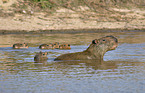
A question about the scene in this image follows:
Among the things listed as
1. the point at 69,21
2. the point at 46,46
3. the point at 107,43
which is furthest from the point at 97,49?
the point at 69,21

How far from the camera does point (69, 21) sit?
3250 cm

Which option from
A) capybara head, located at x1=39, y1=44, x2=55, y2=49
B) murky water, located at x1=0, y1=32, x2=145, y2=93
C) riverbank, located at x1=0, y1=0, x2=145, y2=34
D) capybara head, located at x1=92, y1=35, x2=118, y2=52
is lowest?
murky water, located at x1=0, y1=32, x2=145, y2=93

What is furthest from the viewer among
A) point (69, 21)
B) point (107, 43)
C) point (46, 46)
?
point (69, 21)

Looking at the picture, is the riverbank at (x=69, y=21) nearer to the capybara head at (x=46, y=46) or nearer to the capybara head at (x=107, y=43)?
the capybara head at (x=46, y=46)

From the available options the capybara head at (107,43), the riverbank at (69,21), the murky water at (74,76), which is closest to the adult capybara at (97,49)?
the capybara head at (107,43)

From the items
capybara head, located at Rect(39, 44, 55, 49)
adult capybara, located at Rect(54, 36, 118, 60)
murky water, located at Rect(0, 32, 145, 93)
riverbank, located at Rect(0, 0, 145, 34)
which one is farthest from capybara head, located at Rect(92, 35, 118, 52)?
riverbank, located at Rect(0, 0, 145, 34)

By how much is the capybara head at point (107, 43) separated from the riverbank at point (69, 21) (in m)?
18.1

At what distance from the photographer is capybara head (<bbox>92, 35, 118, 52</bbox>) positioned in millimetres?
12685

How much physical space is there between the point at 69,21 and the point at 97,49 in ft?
64.4

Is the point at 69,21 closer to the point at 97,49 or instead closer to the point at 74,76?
the point at 97,49

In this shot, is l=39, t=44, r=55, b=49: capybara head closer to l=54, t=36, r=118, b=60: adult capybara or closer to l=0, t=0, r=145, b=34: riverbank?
l=54, t=36, r=118, b=60: adult capybara

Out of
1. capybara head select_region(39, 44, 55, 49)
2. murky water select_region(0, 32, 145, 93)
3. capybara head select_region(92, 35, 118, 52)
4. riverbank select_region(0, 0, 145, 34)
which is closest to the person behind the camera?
murky water select_region(0, 32, 145, 93)

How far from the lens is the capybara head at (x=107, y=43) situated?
1269 centimetres

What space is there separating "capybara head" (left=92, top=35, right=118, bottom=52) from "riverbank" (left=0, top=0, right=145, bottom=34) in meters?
18.1
